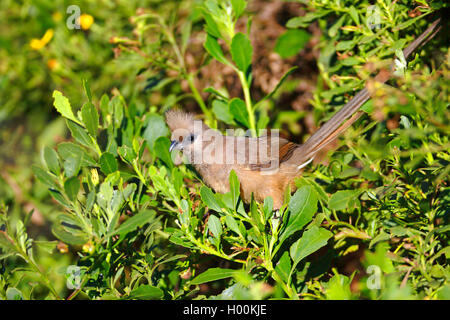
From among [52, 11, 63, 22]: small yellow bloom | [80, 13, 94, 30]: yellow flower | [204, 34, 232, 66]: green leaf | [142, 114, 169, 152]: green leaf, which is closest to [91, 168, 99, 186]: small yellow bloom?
[142, 114, 169, 152]: green leaf

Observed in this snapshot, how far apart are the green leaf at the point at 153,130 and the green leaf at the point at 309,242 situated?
1175 millimetres

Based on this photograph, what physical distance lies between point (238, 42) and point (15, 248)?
5.65ft

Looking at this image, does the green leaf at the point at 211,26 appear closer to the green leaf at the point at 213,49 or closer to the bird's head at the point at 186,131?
the green leaf at the point at 213,49

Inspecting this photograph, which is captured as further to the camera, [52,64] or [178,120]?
[52,64]

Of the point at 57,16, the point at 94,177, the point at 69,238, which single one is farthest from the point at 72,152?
the point at 57,16

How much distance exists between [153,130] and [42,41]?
87.5 inches

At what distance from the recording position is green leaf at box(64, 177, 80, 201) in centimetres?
200

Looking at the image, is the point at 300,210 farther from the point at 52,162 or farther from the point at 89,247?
the point at 52,162

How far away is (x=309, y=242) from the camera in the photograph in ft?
6.65

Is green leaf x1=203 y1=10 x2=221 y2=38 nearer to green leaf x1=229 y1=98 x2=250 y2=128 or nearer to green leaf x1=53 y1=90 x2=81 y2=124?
green leaf x1=229 y1=98 x2=250 y2=128

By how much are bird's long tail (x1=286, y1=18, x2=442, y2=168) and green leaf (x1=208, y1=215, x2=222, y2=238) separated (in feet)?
3.57

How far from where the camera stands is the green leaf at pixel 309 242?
2.00 meters

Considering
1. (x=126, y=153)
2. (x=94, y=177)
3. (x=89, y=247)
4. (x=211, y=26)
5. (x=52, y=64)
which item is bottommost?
(x=89, y=247)
